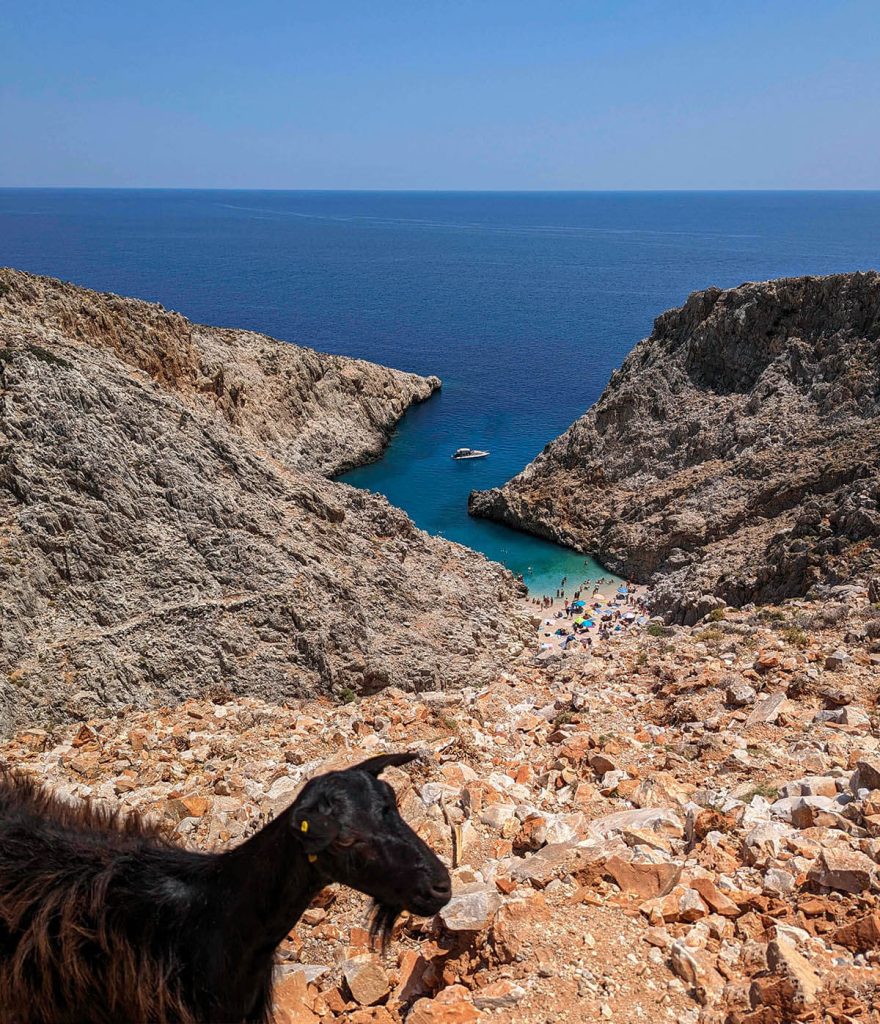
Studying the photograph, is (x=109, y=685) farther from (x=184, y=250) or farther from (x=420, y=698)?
(x=184, y=250)

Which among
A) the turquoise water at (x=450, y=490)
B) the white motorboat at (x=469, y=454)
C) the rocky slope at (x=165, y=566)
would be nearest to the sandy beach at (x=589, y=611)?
the turquoise water at (x=450, y=490)

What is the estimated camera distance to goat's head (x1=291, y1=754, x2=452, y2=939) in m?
3.70

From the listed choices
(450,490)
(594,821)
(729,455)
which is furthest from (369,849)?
(450,490)

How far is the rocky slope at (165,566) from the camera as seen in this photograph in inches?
666

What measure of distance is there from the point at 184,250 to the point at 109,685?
635ft

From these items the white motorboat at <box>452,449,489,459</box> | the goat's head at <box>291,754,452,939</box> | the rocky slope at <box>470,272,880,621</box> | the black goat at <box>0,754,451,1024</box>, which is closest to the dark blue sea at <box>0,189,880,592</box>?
the white motorboat at <box>452,449,489,459</box>

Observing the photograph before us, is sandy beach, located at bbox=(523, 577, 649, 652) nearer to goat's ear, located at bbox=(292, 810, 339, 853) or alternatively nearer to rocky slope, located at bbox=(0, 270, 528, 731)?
rocky slope, located at bbox=(0, 270, 528, 731)

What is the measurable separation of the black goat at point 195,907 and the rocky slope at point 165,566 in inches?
484

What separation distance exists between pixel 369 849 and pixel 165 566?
16514 mm

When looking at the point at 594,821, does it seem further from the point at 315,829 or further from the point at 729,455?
the point at 729,455

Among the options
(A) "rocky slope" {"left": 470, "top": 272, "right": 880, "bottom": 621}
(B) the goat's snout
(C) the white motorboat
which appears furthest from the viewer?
(C) the white motorboat

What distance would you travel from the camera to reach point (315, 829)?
12.2 feet

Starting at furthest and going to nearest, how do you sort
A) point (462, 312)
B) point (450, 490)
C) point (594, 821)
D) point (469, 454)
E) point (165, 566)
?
point (462, 312) → point (469, 454) → point (450, 490) → point (165, 566) → point (594, 821)

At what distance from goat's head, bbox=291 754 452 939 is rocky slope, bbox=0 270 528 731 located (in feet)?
45.0
